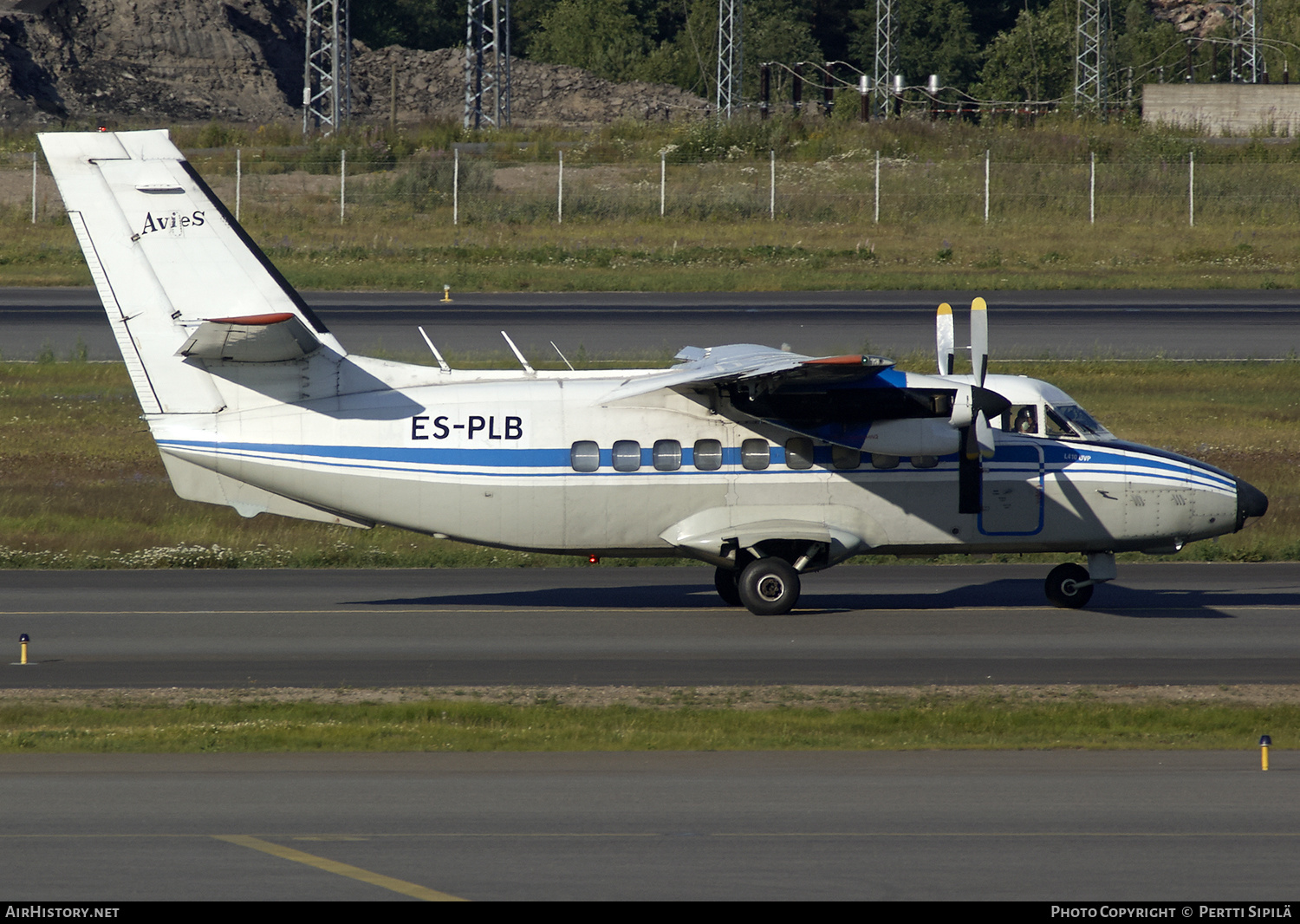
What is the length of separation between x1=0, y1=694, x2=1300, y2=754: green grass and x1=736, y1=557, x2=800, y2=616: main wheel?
393cm

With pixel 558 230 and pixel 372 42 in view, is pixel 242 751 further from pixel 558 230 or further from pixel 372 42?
pixel 372 42

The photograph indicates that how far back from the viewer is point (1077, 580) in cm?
1825

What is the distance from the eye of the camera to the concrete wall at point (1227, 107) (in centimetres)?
6650

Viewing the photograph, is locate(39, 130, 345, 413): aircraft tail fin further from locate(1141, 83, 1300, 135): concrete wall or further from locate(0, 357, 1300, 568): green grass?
locate(1141, 83, 1300, 135): concrete wall

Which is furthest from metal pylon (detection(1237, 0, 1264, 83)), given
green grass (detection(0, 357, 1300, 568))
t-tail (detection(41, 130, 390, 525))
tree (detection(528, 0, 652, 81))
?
t-tail (detection(41, 130, 390, 525))

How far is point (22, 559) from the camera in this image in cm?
2169

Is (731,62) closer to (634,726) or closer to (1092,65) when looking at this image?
(1092,65)

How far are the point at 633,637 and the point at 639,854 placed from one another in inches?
306

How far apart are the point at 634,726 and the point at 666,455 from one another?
213 inches

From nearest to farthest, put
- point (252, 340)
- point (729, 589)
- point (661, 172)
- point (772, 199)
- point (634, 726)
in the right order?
point (634, 726) → point (252, 340) → point (729, 589) → point (772, 199) → point (661, 172)

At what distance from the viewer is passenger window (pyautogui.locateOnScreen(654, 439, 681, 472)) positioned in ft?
58.6

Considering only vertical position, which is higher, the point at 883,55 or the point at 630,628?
the point at 883,55

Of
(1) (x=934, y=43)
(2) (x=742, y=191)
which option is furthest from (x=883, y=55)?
(2) (x=742, y=191)

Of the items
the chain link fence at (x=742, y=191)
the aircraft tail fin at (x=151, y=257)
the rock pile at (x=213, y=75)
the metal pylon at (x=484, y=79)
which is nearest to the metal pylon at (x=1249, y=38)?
the chain link fence at (x=742, y=191)
